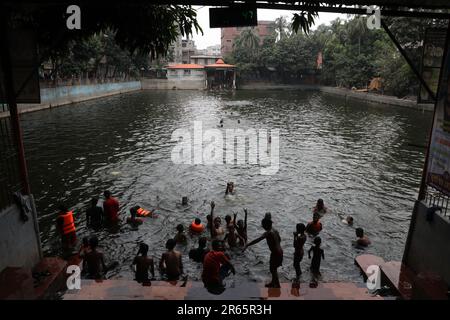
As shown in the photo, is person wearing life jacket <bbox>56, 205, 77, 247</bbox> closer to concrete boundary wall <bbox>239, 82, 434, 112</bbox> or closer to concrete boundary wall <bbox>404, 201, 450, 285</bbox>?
concrete boundary wall <bbox>404, 201, 450, 285</bbox>

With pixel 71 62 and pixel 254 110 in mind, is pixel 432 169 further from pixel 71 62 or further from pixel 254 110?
pixel 71 62

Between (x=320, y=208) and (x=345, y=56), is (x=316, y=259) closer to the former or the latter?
(x=320, y=208)

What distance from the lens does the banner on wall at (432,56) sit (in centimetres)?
794

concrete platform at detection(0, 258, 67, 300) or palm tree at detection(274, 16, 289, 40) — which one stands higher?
palm tree at detection(274, 16, 289, 40)

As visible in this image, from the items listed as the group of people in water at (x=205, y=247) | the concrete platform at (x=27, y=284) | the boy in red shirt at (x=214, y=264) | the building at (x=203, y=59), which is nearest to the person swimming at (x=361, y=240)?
the group of people in water at (x=205, y=247)

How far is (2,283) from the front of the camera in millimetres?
7105

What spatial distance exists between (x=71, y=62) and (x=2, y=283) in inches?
1779

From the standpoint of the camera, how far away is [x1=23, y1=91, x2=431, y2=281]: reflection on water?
39.5 ft

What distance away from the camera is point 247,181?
18.5 meters

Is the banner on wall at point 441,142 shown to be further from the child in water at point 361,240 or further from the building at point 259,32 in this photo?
the building at point 259,32

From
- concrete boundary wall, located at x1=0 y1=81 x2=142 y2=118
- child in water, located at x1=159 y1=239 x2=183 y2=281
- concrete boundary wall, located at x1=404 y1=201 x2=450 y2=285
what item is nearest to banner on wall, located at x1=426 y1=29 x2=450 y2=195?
concrete boundary wall, located at x1=404 y1=201 x2=450 y2=285

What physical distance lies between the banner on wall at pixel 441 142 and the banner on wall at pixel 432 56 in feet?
1.35

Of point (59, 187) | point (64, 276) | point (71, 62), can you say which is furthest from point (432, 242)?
point (71, 62)

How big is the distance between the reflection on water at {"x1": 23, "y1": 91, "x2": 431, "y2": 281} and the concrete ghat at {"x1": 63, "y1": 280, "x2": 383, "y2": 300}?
1777mm
